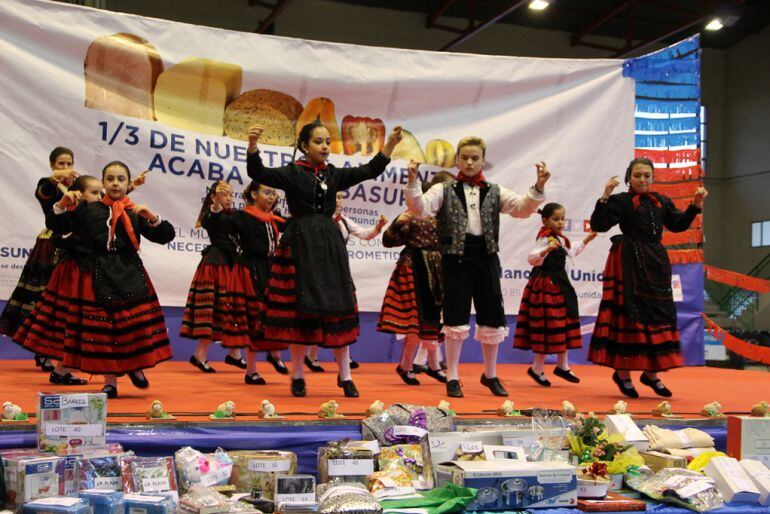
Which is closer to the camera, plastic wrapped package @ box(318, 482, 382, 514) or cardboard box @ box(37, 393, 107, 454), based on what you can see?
plastic wrapped package @ box(318, 482, 382, 514)

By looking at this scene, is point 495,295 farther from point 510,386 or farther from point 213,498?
point 213,498

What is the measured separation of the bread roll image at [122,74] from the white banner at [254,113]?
1cm

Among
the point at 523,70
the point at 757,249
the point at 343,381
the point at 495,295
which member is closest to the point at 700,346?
the point at 523,70

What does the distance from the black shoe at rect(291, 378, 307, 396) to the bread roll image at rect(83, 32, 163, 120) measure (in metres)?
3.06

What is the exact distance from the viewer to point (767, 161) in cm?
1864

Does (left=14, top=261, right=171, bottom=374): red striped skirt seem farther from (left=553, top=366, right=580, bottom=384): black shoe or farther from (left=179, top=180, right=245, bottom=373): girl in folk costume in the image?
(left=553, top=366, right=580, bottom=384): black shoe

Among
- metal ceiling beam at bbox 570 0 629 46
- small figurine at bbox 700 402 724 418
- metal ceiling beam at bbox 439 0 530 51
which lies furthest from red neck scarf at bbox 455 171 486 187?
metal ceiling beam at bbox 570 0 629 46

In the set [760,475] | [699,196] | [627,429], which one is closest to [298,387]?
[627,429]

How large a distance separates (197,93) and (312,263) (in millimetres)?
3041

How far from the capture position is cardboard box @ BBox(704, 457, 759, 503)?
10.1ft

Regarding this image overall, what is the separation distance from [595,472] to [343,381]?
164cm

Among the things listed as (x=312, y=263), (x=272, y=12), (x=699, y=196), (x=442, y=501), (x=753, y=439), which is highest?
(x=272, y=12)

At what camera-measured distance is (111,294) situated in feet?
13.5

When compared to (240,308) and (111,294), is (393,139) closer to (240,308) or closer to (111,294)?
(111,294)
